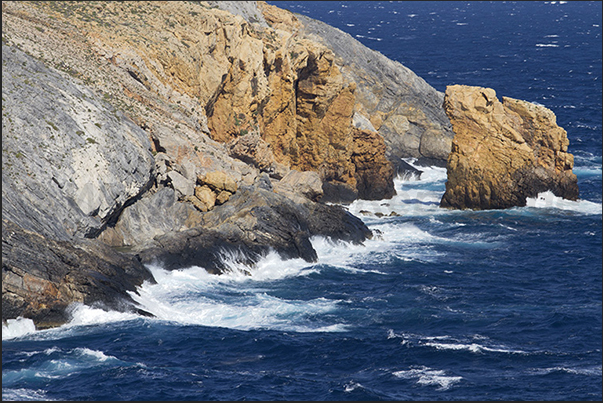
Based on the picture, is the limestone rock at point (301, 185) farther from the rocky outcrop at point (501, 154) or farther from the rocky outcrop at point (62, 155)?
the rocky outcrop at point (501, 154)

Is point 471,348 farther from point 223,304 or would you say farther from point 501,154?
point 501,154

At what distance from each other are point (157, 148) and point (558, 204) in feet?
143

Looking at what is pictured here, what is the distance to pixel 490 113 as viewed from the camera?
265 ft

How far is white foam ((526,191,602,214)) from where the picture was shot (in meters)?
80.3

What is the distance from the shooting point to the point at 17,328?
45375 mm

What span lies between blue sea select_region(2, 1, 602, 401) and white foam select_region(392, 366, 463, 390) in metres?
0.11

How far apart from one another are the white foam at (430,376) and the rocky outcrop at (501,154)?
39953 millimetres

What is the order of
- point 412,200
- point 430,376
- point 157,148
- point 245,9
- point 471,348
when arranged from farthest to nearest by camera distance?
point 245,9 < point 412,200 < point 157,148 < point 471,348 < point 430,376

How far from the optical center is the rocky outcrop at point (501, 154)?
262 feet

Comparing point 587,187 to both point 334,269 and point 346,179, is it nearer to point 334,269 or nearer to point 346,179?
point 346,179

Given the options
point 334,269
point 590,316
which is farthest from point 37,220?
point 590,316

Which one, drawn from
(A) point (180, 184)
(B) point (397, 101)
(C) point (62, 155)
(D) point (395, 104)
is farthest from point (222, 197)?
(B) point (397, 101)

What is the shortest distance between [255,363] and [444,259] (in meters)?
26.0

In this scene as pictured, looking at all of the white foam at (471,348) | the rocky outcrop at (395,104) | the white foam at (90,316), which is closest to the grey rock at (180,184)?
the white foam at (90,316)
